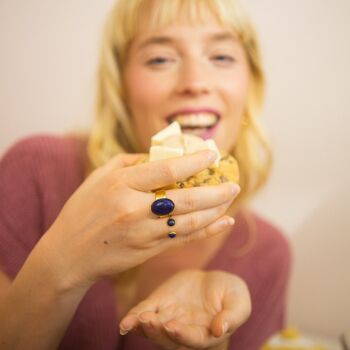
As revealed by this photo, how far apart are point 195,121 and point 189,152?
5.9 inches

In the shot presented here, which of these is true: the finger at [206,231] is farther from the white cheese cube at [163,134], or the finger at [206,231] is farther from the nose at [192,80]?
the nose at [192,80]

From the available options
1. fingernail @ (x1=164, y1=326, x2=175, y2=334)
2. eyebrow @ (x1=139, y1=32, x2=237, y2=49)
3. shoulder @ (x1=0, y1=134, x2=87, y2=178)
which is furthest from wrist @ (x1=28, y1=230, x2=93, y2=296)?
eyebrow @ (x1=139, y1=32, x2=237, y2=49)

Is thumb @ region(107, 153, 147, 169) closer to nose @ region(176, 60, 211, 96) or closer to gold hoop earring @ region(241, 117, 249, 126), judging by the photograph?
nose @ region(176, 60, 211, 96)

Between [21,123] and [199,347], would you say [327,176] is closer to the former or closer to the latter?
[199,347]

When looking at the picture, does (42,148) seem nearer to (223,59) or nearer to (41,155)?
(41,155)

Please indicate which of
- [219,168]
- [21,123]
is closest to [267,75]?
[219,168]

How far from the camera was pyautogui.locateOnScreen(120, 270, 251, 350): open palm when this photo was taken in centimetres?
35

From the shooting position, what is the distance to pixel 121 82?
0.60m

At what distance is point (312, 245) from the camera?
0.67 metres

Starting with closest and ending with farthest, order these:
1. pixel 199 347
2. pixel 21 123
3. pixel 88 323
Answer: pixel 199 347 < pixel 88 323 < pixel 21 123

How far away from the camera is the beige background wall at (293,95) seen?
56cm

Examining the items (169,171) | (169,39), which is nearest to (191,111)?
(169,39)

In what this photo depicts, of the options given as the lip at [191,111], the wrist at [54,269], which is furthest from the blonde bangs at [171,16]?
the wrist at [54,269]

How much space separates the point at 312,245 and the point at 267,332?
0.20 m
